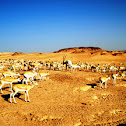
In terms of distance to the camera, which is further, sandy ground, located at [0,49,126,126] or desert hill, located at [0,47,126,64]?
desert hill, located at [0,47,126,64]

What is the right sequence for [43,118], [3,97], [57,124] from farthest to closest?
1. [3,97]
2. [43,118]
3. [57,124]

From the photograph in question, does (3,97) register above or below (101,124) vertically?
above

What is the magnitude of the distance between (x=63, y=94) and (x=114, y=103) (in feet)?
13.0

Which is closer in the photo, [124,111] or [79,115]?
[79,115]

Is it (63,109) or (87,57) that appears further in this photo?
(87,57)

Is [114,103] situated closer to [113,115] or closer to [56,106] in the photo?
[113,115]

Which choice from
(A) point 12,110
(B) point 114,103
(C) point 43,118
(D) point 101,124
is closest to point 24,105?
(A) point 12,110

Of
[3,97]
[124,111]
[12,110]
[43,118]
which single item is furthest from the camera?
[3,97]

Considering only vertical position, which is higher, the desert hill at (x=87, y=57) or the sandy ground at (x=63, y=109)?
the desert hill at (x=87, y=57)

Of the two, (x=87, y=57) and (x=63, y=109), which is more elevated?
(x=87, y=57)

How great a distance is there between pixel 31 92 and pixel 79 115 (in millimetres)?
5024

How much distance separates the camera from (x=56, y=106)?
8867mm

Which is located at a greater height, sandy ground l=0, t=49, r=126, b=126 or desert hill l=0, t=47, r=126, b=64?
desert hill l=0, t=47, r=126, b=64

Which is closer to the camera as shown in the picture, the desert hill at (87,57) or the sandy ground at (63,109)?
the sandy ground at (63,109)
